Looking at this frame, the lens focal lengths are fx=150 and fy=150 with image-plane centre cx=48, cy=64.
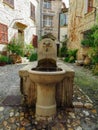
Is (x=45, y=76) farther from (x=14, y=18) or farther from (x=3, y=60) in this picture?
(x=14, y=18)

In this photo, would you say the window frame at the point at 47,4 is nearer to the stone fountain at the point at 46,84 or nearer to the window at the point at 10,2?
the window at the point at 10,2

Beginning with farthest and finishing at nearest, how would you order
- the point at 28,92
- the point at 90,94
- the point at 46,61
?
the point at 90,94 → the point at 46,61 → the point at 28,92

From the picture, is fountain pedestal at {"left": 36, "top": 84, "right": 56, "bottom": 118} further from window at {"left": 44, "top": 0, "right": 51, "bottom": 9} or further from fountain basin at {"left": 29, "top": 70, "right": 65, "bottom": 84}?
window at {"left": 44, "top": 0, "right": 51, "bottom": 9}

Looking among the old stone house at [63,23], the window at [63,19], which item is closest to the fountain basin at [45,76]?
the old stone house at [63,23]

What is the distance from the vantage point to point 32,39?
1330cm

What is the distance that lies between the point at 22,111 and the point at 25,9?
9816mm

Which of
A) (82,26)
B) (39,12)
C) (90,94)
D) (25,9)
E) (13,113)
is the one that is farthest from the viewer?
(39,12)

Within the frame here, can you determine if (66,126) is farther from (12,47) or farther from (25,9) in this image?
(25,9)

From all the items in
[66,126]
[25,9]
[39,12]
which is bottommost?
[66,126]

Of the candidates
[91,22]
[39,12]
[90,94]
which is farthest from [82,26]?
[39,12]

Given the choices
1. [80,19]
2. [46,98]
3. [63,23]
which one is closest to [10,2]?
[80,19]

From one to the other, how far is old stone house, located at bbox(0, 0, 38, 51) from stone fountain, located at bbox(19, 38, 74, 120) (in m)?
5.67

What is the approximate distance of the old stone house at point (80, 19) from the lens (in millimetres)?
8031

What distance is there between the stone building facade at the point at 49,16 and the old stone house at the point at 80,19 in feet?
20.8
